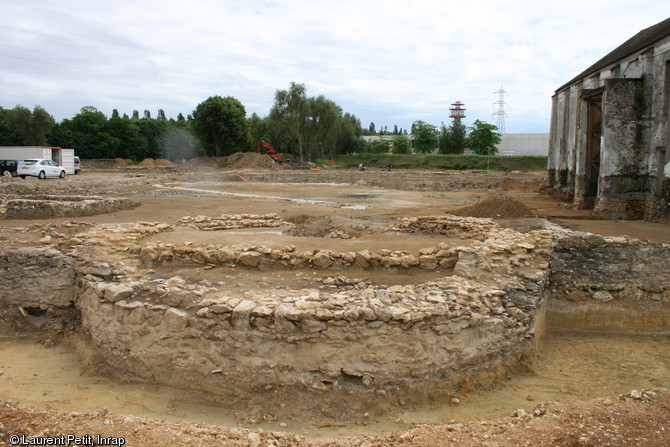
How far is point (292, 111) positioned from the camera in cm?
5466

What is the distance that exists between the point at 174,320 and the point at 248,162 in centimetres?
4054

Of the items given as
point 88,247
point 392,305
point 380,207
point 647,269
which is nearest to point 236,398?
point 392,305

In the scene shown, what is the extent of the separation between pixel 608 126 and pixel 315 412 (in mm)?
13722

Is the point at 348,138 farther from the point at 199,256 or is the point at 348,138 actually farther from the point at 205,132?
the point at 199,256

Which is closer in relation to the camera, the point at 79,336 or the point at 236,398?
the point at 236,398

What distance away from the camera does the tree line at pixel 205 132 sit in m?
49.2

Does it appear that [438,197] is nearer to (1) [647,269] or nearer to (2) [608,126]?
(2) [608,126]

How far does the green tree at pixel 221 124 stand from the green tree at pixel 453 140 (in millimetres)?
29510

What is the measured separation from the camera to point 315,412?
533 centimetres

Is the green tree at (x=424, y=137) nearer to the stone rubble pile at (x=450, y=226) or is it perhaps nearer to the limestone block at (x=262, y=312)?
the stone rubble pile at (x=450, y=226)

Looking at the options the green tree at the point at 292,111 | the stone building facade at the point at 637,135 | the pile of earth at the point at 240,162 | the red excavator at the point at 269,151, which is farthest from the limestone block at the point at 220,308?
the green tree at the point at 292,111

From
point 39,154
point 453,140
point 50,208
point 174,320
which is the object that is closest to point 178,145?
point 39,154

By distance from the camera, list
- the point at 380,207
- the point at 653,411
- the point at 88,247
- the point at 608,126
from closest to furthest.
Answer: the point at 653,411, the point at 88,247, the point at 608,126, the point at 380,207

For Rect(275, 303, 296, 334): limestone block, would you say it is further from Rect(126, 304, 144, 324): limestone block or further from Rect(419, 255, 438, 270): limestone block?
Rect(419, 255, 438, 270): limestone block
